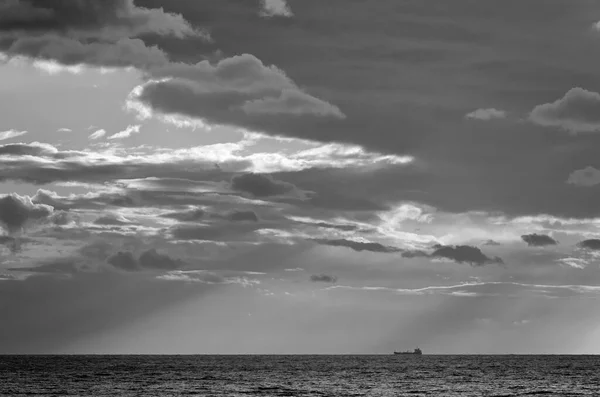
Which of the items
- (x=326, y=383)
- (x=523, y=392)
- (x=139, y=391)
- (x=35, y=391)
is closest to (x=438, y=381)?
(x=326, y=383)

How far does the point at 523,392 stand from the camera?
142625 mm

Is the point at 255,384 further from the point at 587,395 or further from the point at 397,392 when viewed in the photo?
the point at 587,395

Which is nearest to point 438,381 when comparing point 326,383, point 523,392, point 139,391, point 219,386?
point 326,383

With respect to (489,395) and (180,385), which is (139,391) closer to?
(180,385)

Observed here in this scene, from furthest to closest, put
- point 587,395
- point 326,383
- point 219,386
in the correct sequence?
1. point 326,383
2. point 219,386
3. point 587,395

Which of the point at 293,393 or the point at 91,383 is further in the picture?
the point at 91,383

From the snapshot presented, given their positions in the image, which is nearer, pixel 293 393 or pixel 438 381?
pixel 293 393

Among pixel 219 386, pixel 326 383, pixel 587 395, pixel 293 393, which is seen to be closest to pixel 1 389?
pixel 219 386

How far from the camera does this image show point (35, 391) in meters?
140

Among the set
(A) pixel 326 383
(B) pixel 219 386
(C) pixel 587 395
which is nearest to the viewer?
(C) pixel 587 395

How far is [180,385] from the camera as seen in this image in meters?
→ 160

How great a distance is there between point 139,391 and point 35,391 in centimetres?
1832

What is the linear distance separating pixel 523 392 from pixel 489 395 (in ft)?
36.5

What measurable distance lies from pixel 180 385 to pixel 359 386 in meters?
36.3
